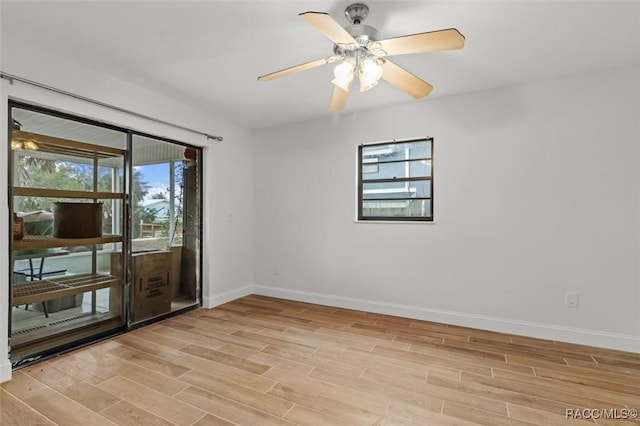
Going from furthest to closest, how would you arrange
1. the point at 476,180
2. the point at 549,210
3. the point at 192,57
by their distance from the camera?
the point at 476,180
the point at 549,210
the point at 192,57

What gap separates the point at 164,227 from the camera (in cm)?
365

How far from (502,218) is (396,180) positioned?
1167 mm

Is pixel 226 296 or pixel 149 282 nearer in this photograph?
pixel 149 282

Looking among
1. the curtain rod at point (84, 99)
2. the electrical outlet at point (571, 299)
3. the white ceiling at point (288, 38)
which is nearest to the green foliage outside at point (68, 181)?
the curtain rod at point (84, 99)

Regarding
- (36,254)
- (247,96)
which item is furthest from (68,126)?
(247,96)

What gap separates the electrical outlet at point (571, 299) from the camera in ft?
9.35

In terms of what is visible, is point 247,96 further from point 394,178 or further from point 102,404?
point 102,404

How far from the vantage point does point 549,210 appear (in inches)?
116

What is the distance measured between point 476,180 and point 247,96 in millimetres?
2542

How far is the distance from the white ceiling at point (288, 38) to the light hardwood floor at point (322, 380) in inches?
94.9

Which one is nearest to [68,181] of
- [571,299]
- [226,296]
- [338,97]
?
[226,296]

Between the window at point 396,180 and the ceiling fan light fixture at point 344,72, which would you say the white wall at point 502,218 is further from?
the ceiling fan light fixture at point 344,72

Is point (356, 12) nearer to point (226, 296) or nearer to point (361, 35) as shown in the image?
point (361, 35)

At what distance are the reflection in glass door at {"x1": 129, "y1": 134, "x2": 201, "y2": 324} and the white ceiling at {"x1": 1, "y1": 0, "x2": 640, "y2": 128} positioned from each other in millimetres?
805
